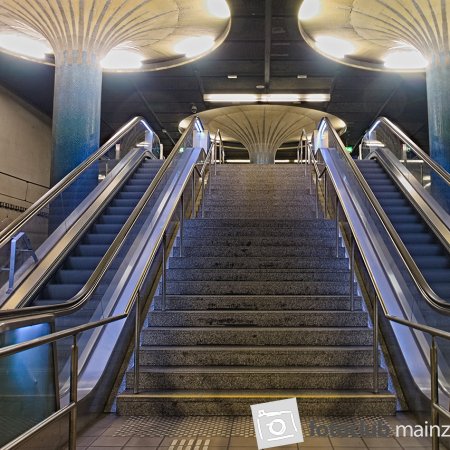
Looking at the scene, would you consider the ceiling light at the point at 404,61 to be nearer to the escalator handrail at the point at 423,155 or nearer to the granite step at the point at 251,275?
the escalator handrail at the point at 423,155

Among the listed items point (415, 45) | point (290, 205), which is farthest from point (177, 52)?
point (290, 205)

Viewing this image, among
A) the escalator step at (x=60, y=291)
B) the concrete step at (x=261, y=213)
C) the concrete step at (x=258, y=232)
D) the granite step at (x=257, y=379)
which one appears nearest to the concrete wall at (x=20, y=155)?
the concrete step at (x=261, y=213)

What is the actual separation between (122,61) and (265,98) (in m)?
5.64

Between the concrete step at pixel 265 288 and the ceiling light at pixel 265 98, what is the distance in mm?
12990

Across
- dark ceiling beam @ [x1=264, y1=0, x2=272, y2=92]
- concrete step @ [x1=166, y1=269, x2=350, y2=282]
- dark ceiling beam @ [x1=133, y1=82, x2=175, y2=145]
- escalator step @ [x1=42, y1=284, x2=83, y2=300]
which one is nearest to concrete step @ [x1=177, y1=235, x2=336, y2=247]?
concrete step @ [x1=166, y1=269, x2=350, y2=282]

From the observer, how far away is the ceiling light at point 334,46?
12906mm

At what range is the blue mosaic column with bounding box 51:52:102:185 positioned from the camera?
8.86 metres

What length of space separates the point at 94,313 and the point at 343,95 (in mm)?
15191

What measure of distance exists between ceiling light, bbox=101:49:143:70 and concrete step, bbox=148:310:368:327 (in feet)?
35.3

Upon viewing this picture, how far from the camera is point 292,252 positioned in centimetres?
586

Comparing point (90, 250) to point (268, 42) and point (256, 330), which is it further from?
point (268, 42)

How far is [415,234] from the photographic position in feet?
20.5

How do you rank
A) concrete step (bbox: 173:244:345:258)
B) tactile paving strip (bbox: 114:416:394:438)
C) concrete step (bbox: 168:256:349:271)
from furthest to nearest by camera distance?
concrete step (bbox: 173:244:345:258), concrete step (bbox: 168:256:349:271), tactile paving strip (bbox: 114:416:394:438)

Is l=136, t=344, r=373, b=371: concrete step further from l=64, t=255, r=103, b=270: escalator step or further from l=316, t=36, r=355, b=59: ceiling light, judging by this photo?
l=316, t=36, r=355, b=59: ceiling light
